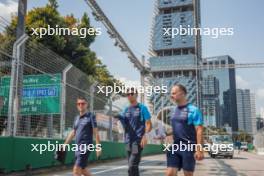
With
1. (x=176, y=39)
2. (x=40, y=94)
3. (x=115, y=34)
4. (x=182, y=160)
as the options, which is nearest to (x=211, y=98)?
(x=176, y=39)

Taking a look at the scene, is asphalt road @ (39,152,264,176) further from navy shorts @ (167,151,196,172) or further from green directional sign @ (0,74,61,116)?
navy shorts @ (167,151,196,172)

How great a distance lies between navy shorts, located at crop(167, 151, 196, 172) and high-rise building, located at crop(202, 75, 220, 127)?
16269 centimetres

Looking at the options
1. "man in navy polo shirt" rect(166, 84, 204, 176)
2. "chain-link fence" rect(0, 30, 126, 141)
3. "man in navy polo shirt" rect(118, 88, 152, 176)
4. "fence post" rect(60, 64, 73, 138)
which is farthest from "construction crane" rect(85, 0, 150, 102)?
"man in navy polo shirt" rect(166, 84, 204, 176)

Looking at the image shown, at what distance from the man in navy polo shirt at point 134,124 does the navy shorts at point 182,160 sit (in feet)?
3.40

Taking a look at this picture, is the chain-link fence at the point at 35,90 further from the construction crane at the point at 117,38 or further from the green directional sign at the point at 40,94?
the construction crane at the point at 117,38

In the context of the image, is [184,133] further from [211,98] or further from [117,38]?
[211,98]

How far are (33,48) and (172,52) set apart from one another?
14729 cm

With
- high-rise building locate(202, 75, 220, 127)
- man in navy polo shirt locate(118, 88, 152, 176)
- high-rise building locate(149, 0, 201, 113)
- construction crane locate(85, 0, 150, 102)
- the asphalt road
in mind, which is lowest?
the asphalt road

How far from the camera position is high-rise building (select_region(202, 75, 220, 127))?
170688mm

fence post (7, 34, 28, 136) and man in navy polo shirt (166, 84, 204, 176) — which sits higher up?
fence post (7, 34, 28, 136)

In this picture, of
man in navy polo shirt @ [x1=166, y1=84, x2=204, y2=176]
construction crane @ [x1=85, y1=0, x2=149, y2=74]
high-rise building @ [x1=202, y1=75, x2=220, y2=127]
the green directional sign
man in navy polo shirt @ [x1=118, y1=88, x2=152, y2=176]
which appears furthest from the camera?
high-rise building @ [x1=202, y1=75, x2=220, y2=127]

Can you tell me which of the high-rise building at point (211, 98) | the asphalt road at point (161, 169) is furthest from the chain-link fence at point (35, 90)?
the high-rise building at point (211, 98)

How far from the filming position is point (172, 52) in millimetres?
156625

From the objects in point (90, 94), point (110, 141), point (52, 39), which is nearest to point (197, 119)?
point (90, 94)
